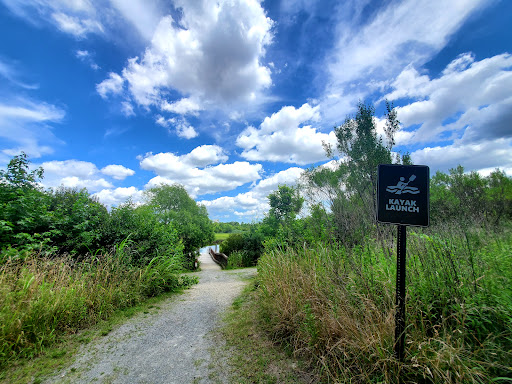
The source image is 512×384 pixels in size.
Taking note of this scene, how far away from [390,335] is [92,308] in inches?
185

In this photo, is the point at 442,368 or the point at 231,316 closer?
the point at 442,368

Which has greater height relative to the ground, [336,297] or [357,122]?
[357,122]

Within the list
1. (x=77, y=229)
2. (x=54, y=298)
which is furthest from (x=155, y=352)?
(x=77, y=229)

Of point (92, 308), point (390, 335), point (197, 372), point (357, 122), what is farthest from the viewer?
point (357, 122)

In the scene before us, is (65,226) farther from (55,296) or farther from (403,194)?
(403,194)

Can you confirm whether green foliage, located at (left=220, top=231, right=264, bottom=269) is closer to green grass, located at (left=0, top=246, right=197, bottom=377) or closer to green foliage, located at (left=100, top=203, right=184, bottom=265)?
green foliage, located at (left=100, top=203, right=184, bottom=265)

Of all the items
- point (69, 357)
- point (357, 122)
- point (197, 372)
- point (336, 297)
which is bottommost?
point (69, 357)

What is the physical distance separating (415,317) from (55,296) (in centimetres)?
501

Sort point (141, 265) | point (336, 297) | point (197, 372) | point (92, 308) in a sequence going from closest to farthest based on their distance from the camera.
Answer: point (197, 372) → point (336, 297) → point (92, 308) → point (141, 265)

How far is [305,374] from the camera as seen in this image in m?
2.31

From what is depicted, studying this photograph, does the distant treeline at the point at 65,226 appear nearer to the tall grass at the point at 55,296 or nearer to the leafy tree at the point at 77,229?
the leafy tree at the point at 77,229

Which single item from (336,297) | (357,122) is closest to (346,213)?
(336,297)

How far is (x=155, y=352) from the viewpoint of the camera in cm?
296

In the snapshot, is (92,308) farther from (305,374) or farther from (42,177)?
(42,177)
